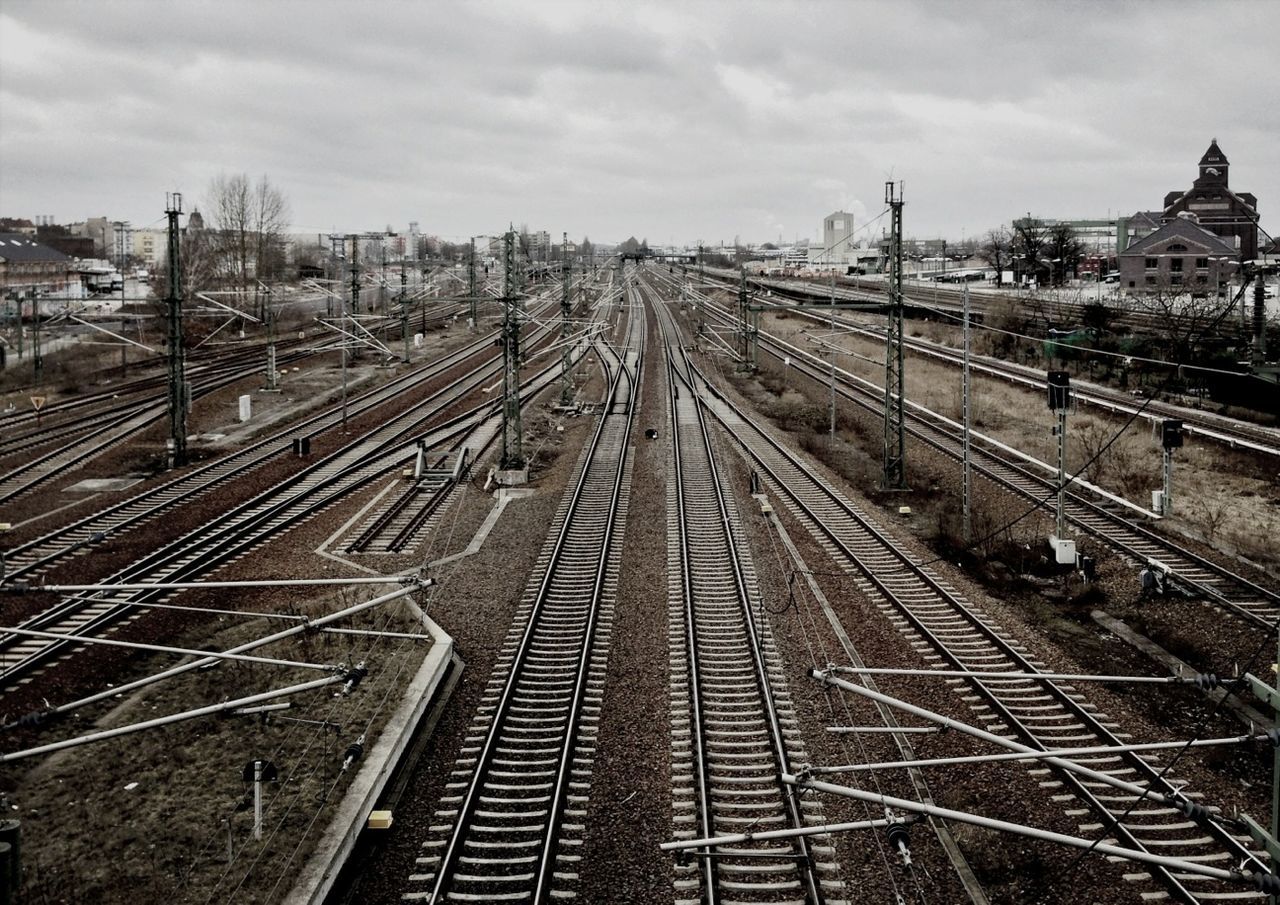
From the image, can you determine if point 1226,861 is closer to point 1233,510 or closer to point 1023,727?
point 1023,727

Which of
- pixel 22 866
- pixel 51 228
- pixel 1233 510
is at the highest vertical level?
pixel 51 228

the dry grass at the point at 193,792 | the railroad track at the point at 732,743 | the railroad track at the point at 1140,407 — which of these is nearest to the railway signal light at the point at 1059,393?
the railroad track at the point at 1140,407

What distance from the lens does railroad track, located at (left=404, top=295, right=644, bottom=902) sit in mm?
9539

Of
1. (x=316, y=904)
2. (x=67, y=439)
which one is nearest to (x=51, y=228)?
(x=67, y=439)

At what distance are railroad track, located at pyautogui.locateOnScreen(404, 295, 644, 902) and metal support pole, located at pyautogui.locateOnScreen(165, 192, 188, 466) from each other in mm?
13186

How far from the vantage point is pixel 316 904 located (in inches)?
356

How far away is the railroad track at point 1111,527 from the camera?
17188mm

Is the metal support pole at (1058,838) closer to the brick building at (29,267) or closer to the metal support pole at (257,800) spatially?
the metal support pole at (257,800)

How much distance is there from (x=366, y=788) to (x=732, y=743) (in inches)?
158

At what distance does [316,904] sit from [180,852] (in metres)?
1.98

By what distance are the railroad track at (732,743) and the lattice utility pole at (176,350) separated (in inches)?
585

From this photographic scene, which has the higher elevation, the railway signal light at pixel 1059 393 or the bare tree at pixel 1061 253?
the bare tree at pixel 1061 253

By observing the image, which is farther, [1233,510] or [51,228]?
[51,228]

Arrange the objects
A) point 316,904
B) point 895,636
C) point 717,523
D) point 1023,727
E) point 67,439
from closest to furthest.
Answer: point 316,904
point 1023,727
point 895,636
point 717,523
point 67,439
